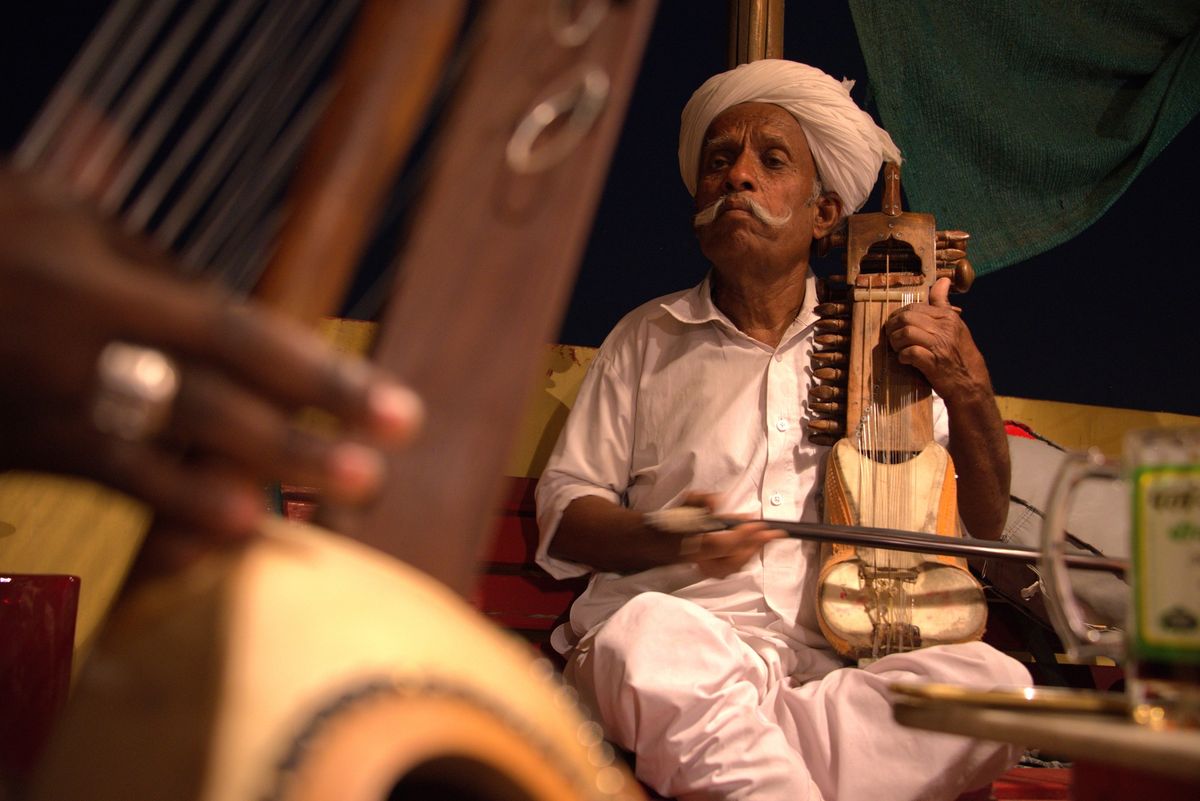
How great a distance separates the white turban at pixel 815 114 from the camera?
252 centimetres

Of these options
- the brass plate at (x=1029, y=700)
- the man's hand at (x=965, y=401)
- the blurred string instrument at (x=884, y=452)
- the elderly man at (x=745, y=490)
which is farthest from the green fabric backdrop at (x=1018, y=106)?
the brass plate at (x=1029, y=700)

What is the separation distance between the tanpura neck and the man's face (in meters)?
0.06

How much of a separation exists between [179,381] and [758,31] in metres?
2.69

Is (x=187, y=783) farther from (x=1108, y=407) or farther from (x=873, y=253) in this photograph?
(x=1108, y=407)

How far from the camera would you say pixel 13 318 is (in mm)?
446

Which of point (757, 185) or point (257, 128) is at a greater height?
point (757, 185)

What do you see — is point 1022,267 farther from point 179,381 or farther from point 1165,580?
point 179,381

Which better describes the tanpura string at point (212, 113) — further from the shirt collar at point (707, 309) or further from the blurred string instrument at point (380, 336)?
the shirt collar at point (707, 309)

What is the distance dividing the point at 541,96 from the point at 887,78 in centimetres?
249

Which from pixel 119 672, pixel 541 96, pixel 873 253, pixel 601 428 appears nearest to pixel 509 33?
pixel 541 96

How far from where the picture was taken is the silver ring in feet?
1.47

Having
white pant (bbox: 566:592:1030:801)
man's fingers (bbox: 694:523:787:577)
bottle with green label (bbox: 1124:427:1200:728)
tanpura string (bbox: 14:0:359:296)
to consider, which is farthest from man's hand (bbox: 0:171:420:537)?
white pant (bbox: 566:592:1030:801)

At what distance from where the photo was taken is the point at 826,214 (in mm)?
2641

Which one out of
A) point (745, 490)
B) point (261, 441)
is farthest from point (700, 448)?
point (261, 441)
